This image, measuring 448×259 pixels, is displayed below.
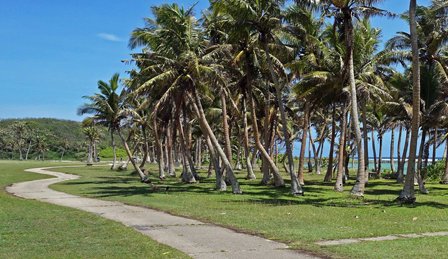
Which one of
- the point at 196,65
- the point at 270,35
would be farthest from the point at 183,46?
the point at 270,35

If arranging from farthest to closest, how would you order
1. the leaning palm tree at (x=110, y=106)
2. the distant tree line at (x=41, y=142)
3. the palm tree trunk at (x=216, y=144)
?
1. the distant tree line at (x=41, y=142)
2. the leaning palm tree at (x=110, y=106)
3. the palm tree trunk at (x=216, y=144)

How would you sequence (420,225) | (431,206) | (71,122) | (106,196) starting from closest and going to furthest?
(420,225) → (431,206) → (106,196) → (71,122)

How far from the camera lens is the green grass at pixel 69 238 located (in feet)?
29.4

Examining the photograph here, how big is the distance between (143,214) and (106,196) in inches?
287

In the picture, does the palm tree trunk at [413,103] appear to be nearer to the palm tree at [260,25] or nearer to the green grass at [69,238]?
the palm tree at [260,25]

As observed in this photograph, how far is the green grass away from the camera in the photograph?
8.96 meters

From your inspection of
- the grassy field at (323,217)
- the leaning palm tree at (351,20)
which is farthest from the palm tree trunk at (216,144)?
the leaning palm tree at (351,20)

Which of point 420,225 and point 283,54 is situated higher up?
point 283,54

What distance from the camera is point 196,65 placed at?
2239 centimetres

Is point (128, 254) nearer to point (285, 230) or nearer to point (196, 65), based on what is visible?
point (285, 230)

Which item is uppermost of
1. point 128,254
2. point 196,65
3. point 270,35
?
point 270,35

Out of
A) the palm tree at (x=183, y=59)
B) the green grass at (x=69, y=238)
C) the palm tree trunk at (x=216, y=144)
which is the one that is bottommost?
the green grass at (x=69, y=238)

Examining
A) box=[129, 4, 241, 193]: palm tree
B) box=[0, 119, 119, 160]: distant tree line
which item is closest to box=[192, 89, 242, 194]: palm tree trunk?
box=[129, 4, 241, 193]: palm tree

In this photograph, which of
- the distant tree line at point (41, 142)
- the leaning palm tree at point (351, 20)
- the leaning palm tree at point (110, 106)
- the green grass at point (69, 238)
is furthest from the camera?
the distant tree line at point (41, 142)
